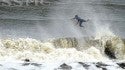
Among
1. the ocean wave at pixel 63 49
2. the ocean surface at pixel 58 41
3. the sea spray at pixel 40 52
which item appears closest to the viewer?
the ocean surface at pixel 58 41

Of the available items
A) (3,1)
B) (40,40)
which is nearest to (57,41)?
(40,40)

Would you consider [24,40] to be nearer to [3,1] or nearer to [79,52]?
[79,52]

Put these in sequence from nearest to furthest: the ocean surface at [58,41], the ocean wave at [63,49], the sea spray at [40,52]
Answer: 1. the ocean surface at [58,41]
2. the sea spray at [40,52]
3. the ocean wave at [63,49]

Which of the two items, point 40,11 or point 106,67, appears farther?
point 40,11

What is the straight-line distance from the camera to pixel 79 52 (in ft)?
88.5

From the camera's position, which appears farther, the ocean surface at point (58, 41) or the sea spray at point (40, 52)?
the sea spray at point (40, 52)

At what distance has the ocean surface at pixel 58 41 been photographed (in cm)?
2402

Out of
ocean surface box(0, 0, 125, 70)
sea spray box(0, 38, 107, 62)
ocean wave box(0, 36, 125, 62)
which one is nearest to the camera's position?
ocean surface box(0, 0, 125, 70)

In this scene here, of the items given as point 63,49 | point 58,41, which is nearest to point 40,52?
point 63,49

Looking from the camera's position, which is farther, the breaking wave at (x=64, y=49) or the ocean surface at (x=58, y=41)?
the breaking wave at (x=64, y=49)

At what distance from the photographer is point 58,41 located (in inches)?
1104

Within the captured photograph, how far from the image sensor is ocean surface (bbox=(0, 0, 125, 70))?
78.8 ft

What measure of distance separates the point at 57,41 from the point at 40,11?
1368cm

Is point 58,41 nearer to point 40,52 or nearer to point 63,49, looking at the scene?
point 63,49
